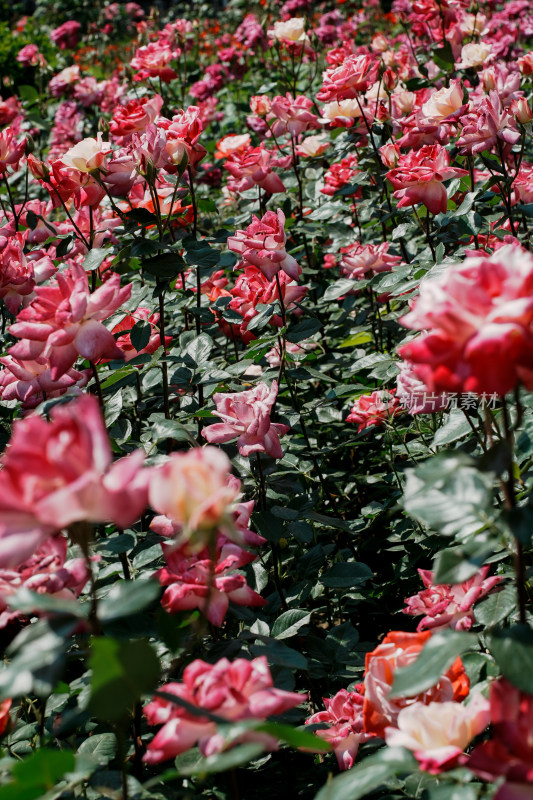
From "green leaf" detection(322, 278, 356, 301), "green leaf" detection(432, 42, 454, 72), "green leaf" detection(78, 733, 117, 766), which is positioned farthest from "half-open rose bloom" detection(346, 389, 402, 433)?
"green leaf" detection(432, 42, 454, 72)

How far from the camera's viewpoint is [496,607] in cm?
102

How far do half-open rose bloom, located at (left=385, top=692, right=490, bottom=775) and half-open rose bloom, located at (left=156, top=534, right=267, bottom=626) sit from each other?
242mm

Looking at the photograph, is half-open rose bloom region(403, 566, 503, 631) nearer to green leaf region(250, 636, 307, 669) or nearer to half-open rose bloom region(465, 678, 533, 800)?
green leaf region(250, 636, 307, 669)

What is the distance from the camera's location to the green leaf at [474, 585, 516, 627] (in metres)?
1.00

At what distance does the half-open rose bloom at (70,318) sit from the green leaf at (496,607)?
A: 63 cm

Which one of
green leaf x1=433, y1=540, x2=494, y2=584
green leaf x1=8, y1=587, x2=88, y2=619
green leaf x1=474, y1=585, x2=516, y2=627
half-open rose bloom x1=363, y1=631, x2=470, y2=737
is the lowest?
green leaf x1=474, y1=585, x2=516, y2=627

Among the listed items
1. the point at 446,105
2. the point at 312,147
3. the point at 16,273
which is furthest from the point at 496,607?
the point at 312,147

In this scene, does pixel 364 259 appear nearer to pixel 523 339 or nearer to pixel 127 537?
pixel 127 537

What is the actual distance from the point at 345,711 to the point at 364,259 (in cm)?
137

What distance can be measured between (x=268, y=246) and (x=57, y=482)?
1017mm

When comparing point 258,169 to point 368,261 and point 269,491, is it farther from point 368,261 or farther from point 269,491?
point 269,491

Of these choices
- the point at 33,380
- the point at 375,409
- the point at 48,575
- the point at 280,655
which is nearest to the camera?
the point at 48,575

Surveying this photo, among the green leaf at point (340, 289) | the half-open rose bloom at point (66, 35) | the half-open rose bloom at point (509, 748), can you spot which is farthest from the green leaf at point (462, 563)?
the half-open rose bloom at point (66, 35)

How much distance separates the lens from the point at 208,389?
1.96 m
